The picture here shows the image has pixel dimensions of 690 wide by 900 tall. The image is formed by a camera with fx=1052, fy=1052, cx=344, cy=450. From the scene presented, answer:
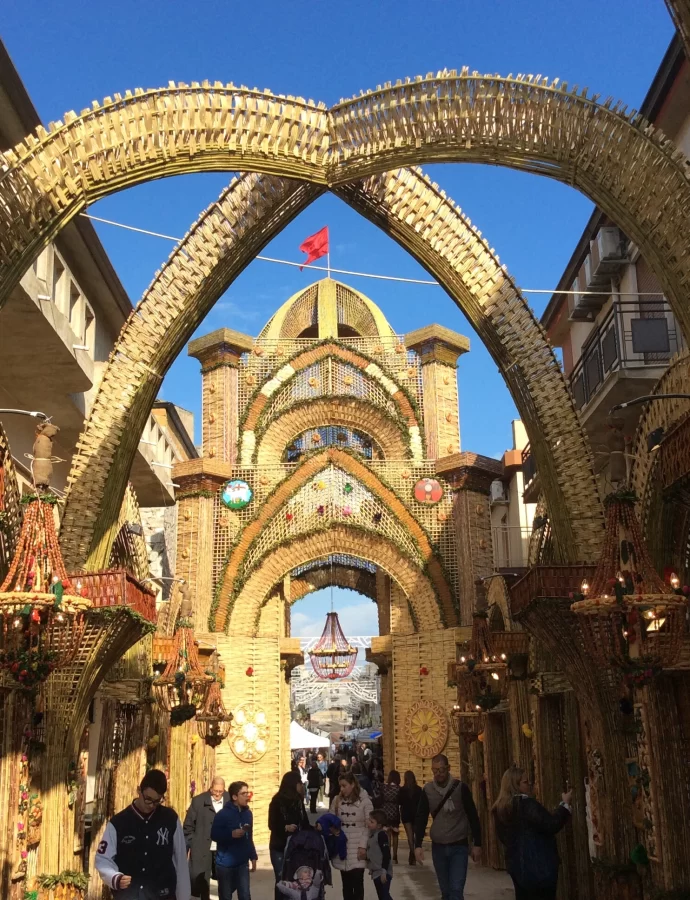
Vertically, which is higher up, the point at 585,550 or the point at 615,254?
the point at 615,254

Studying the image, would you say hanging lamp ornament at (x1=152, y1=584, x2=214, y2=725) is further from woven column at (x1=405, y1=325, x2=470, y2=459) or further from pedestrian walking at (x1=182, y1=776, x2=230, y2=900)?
woven column at (x1=405, y1=325, x2=470, y2=459)

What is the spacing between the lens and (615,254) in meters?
16.0

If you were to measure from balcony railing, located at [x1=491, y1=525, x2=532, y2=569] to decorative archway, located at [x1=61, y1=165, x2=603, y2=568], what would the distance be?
15.7 m

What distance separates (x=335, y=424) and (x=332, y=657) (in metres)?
5.93

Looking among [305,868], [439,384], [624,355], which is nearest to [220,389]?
[439,384]

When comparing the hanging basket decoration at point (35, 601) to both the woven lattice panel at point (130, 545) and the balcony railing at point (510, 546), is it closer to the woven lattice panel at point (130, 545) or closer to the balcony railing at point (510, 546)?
the woven lattice panel at point (130, 545)

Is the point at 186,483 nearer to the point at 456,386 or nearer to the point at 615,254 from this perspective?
the point at 456,386

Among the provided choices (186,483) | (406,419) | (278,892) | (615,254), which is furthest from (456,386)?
(278,892)

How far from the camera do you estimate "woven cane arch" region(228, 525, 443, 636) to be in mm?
23422

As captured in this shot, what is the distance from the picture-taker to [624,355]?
13531mm

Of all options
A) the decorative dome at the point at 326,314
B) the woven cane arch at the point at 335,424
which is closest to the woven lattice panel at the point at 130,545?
the woven cane arch at the point at 335,424

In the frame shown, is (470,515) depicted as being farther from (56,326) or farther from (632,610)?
(632,610)

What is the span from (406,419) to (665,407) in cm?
1561

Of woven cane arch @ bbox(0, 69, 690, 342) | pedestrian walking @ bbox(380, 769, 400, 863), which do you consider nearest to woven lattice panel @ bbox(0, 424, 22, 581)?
woven cane arch @ bbox(0, 69, 690, 342)
